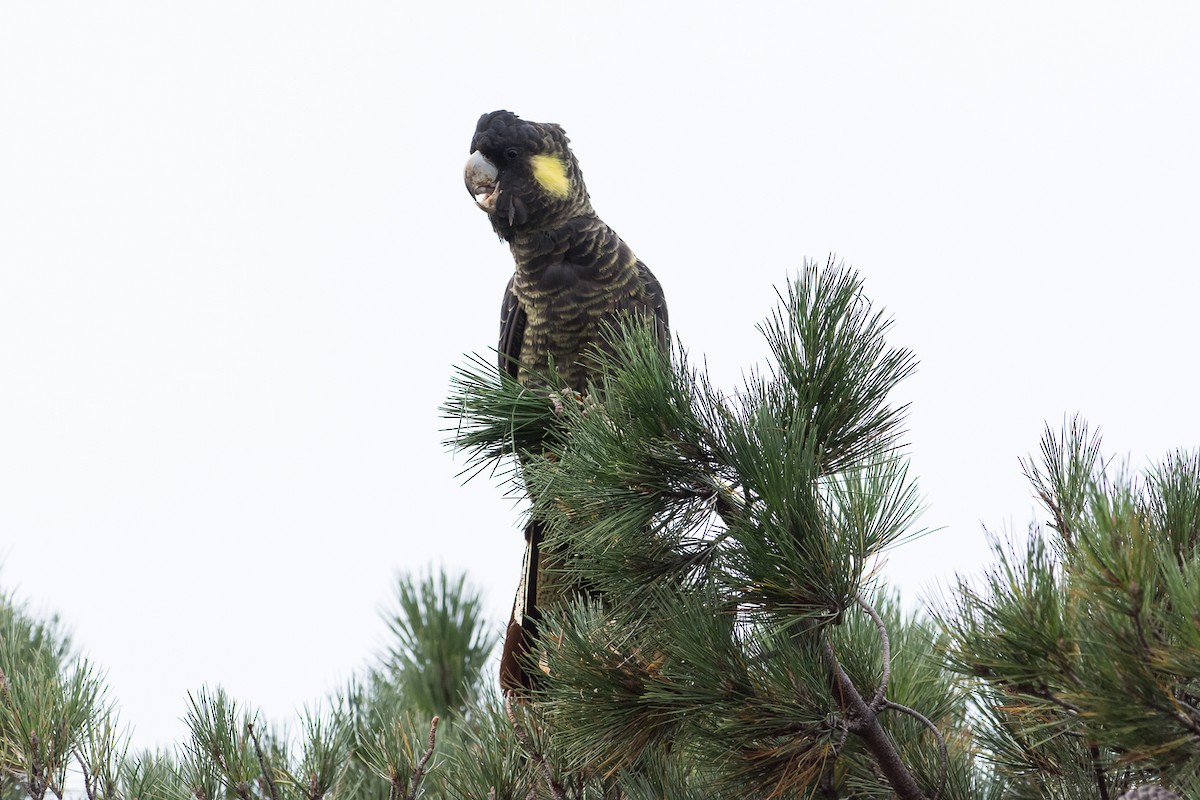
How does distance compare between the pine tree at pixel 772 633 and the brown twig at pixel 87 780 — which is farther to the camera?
the brown twig at pixel 87 780

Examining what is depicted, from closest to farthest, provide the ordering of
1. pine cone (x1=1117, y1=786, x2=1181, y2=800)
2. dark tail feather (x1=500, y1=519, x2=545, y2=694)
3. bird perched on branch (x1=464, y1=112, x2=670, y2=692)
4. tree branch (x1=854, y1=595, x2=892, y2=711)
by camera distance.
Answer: pine cone (x1=1117, y1=786, x2=1181, y2=800)
tree branch (x1=854, y1=595, x2=892, y2=711)
dark tail feather (x1=500, y1=519, x2=545, y2=694)
bird perched on branch (x1=464, y1=112, x2=670, y2=692)

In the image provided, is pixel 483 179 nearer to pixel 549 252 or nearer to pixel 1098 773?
pixel 549 252

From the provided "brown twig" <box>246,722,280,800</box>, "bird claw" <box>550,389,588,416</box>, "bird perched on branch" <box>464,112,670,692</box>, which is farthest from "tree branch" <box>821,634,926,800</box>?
"bird perched on branch" <box>464,112,670,692</box>

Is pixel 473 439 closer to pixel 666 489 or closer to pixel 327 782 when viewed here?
pixel 666 489

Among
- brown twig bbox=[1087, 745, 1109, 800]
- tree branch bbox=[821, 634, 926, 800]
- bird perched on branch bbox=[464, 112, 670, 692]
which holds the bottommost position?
brown twig bbox=[1087, 745, 1109, 800]

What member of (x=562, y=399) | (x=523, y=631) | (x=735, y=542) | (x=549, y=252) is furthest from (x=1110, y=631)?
(x=549, y=252)

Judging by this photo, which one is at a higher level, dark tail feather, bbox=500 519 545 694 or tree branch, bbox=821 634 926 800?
dark tail feather, bbox=500 519 545 694

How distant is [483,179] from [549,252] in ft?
1.23

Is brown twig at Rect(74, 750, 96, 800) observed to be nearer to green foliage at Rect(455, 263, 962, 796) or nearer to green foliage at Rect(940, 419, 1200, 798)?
green foliage at Rect(455, 263, 962, 796)

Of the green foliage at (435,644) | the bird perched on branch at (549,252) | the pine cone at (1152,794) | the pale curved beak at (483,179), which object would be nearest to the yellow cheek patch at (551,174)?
the bird perched on branch at (549,252)

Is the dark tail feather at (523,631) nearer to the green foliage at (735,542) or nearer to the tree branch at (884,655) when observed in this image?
the green foliage at (735,542)

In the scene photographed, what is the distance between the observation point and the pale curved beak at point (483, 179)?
3.89m

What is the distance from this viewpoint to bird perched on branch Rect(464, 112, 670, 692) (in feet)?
12.4

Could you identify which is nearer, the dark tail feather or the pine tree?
the pine tree
